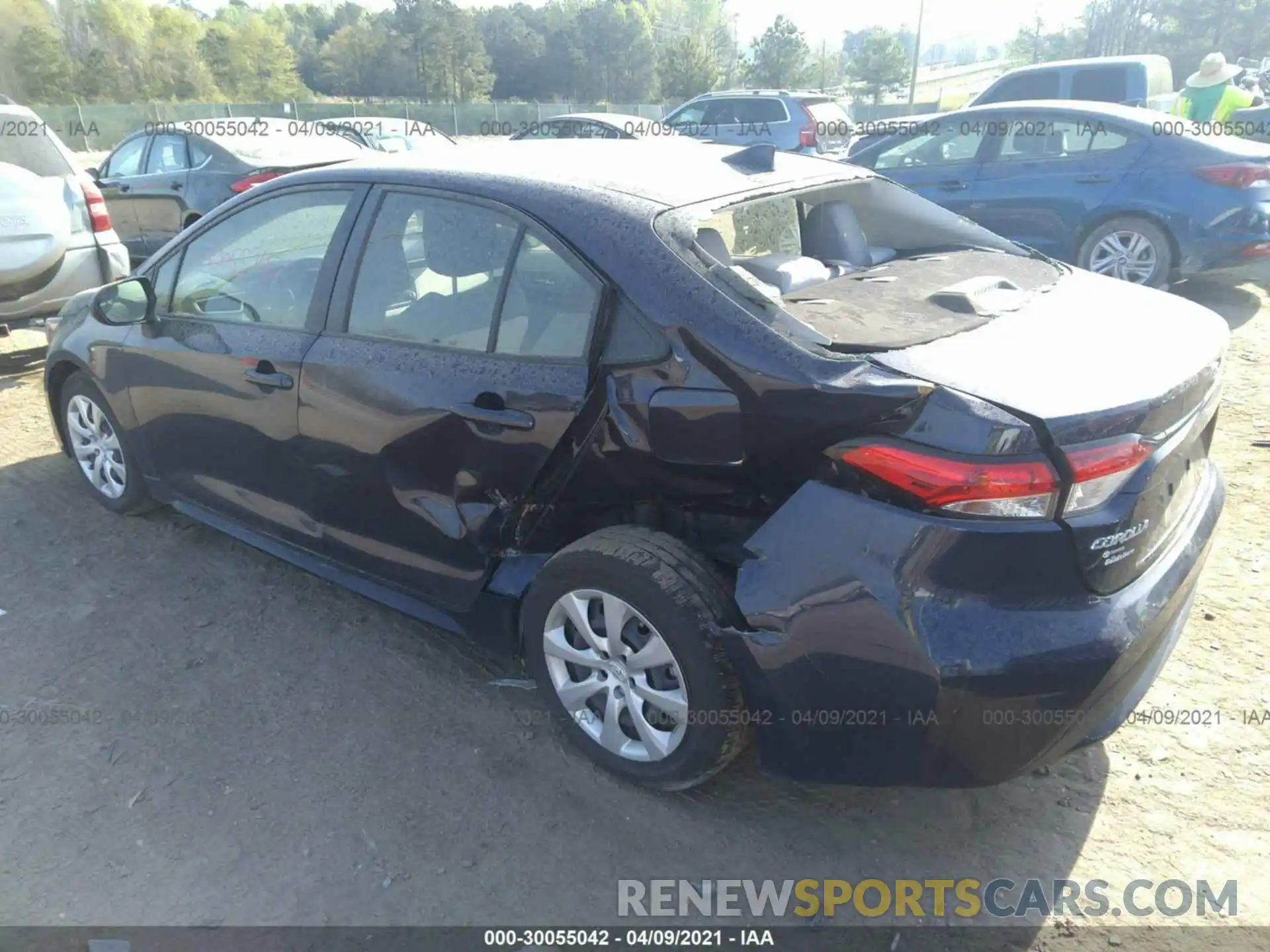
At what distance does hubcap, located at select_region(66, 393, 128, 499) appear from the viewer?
4.32 m

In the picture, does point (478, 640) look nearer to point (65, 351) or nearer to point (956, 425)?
point (956, 425)

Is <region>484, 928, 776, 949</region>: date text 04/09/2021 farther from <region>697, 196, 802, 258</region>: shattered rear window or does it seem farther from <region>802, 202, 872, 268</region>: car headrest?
<region>802, 202, 872, 268</region>: car headrest

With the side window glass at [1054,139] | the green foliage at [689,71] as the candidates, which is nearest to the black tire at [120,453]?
the side window glass at [1054,139]

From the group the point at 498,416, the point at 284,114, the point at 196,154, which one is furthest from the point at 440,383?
the point at 284,114

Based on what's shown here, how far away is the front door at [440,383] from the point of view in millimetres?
2641

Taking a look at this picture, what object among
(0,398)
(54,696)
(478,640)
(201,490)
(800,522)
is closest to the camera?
(800,522)

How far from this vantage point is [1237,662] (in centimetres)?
316

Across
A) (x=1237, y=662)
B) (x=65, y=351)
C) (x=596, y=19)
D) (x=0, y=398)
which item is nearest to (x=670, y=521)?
(x=1237, y=662)

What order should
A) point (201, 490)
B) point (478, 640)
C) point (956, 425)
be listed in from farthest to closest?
point (201, 490), point (478, 640), point (956, 425)

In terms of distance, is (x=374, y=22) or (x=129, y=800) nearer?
(x=129, y=800)

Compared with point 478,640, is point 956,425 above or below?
above

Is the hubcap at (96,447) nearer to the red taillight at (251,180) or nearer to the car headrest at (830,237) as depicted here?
the car headrest at (830,237)

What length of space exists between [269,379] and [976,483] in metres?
2.39

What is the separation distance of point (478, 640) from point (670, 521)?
0.80 metres
